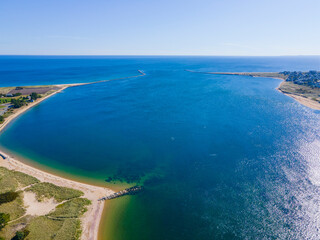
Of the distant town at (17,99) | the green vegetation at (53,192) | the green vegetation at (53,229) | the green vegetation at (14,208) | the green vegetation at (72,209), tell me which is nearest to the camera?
the green vegetation at (53,229)

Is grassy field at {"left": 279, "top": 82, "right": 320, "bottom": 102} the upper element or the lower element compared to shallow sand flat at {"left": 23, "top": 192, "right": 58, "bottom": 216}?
upper

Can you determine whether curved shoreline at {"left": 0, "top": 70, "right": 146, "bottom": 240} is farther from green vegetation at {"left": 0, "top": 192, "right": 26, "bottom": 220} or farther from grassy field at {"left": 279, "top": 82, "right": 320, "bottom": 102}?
grassy field at {"left": 279, "top": 82, "right": 320, "bottom": 102}

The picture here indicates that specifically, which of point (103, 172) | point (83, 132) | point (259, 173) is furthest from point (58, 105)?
point (259, 173)

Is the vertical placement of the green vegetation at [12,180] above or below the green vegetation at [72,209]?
above

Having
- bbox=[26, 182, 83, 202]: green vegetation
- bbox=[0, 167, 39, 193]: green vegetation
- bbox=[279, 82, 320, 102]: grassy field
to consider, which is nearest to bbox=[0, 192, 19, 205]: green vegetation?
bbox=[0, 167, 39, 193]: green vegetation

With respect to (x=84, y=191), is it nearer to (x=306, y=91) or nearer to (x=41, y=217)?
(x=41, y=217)

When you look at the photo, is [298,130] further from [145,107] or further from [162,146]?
[145,107]

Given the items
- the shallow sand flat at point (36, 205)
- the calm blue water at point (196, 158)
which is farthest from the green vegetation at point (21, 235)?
the calm blue water at point (196, 158)

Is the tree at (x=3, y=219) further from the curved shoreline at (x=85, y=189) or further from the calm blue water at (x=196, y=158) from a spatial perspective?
the calm blue water at (x=196, y=158)
